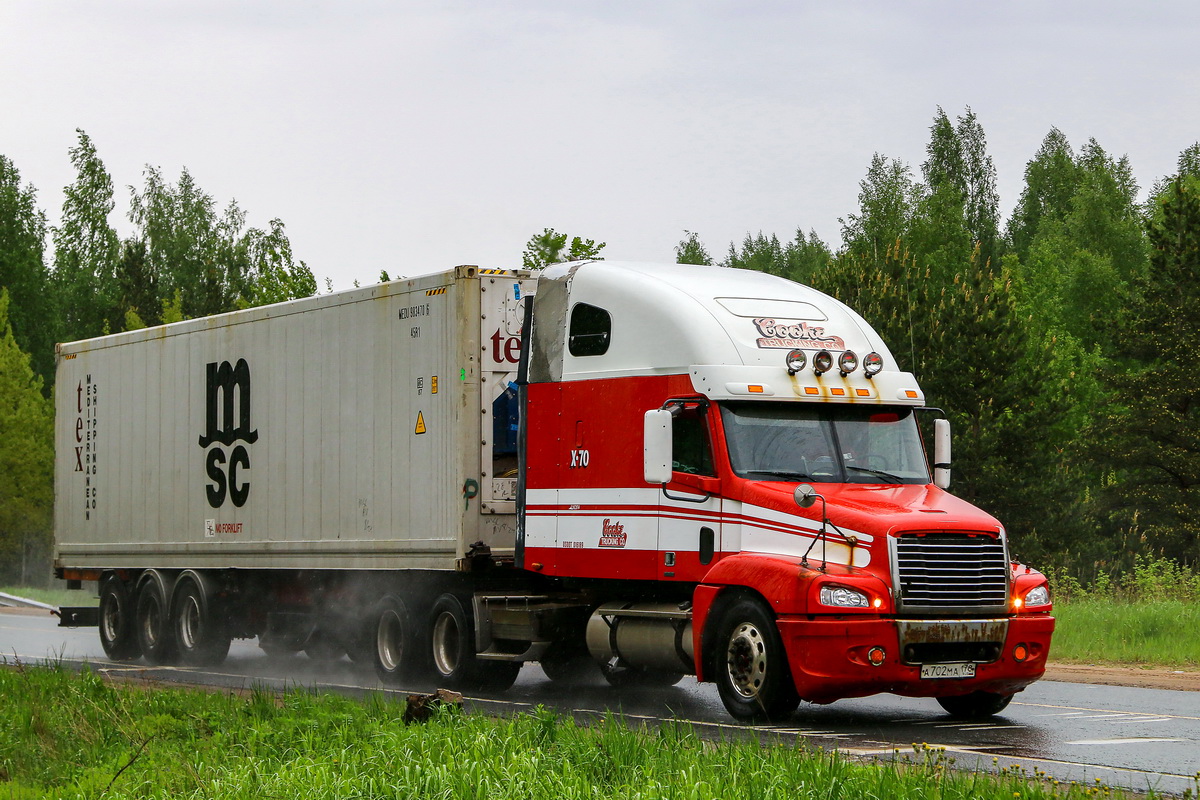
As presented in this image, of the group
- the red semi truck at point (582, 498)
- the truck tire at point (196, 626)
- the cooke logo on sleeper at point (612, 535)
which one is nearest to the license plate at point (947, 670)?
the red semi truck at point (582, 498)

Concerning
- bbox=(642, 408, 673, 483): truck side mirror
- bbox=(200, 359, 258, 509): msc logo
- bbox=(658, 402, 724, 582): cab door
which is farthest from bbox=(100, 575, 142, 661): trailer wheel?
bbox=(642, 408, 673, 483): truck side mirror

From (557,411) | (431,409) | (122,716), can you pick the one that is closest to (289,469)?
(431,409)

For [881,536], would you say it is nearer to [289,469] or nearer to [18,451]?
[289,469]

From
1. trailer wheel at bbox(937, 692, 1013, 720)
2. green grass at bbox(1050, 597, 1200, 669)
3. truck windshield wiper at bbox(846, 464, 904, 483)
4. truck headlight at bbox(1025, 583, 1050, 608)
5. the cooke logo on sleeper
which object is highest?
truck windshield wiper at bbox(846, 464, 904, 483)

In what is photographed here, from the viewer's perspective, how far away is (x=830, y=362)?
13516mm

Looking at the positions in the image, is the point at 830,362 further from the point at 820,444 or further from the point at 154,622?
the point at 154,622

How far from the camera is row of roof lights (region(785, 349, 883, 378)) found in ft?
43.7

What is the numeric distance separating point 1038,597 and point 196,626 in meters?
11.3

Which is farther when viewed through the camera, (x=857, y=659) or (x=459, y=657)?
(x=459, y=657)

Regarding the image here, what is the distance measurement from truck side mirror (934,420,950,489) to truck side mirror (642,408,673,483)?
8.76 ft

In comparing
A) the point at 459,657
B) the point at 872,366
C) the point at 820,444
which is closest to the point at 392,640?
the point at 459,657

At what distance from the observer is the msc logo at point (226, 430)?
63.4 feet

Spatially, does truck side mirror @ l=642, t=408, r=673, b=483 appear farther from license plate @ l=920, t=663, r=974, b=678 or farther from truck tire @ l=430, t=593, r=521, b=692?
truck tire @ l=430, t=593, r=521, b=692

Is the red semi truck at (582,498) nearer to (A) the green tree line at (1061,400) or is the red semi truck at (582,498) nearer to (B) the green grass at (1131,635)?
(B) the green grass at (1131,635)
